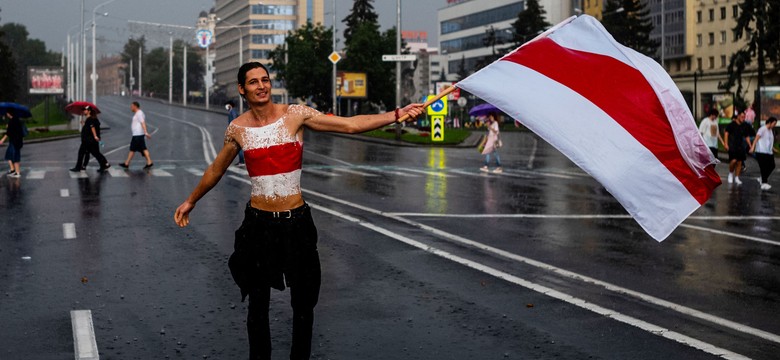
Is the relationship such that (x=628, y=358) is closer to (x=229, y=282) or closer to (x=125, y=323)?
(x=125, y=323)

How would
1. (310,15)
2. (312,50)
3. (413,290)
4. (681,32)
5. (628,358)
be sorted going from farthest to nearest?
(310,15) → (681,32) → (312,50) → (413,290) → (628,358)

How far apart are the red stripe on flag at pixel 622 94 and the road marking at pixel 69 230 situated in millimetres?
8553

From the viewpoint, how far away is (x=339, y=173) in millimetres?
27406

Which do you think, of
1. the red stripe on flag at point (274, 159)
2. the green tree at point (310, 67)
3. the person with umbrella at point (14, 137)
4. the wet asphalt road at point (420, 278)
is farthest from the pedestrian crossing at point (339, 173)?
the green tree at point (310, 67)

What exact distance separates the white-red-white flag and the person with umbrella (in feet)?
68.5

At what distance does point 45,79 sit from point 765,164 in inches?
2593

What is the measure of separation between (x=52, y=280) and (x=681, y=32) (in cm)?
10293

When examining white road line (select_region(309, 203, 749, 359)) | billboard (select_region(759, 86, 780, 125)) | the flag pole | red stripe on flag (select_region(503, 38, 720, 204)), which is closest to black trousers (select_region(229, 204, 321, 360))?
the flag pole

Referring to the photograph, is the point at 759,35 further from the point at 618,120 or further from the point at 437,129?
the point at 618,120

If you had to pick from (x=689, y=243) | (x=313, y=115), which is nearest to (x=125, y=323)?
(x=313, y=115)

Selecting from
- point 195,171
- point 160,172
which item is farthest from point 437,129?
point 160,172

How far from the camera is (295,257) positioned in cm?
625

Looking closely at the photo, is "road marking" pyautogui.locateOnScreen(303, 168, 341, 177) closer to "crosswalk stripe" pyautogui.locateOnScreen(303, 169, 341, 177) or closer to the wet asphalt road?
"crosswalk stripe" pyautogui.locateOnScreen(303, 169, 341, 177)

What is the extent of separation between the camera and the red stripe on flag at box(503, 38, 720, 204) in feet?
20.6
